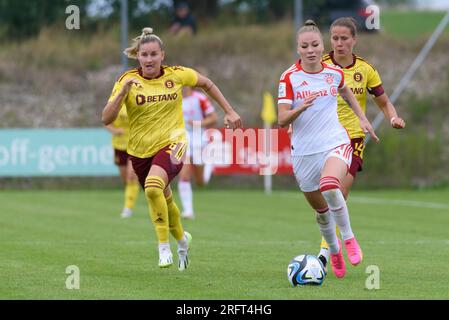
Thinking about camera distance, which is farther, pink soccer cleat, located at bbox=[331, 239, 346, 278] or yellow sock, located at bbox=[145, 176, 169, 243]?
yellow sock, located at bbox=[145, 176, 169, 243]

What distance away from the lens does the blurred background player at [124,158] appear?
18.8 meters

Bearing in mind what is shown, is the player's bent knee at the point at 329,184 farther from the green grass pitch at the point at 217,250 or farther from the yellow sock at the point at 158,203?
the yellow sock at the point at 158,203

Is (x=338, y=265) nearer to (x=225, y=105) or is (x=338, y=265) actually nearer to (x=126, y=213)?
(x=225, y=105)

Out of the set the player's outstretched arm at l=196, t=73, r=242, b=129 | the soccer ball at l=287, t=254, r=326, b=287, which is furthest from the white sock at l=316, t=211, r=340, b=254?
the player's outstretched arm at l=196, t=73, r=242, b=129

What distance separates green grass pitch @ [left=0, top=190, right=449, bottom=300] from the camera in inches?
362

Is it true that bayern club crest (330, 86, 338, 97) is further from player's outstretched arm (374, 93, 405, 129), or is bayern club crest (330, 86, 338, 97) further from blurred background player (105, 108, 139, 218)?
blurred background player (105, 108, 139, 218)

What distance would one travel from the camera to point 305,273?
31.1 feet

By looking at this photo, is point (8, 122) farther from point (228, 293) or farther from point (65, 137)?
point (228, 293)

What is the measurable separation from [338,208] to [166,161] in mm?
1781

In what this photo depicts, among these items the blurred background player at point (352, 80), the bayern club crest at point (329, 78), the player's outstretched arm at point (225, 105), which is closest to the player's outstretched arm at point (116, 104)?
the player's outstretched arm at point (225, 105)

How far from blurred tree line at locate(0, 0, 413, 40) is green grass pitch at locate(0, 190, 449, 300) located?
1106 cm

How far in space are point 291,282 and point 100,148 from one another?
1825cm

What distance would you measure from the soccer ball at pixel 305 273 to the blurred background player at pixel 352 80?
1511 millimetres
